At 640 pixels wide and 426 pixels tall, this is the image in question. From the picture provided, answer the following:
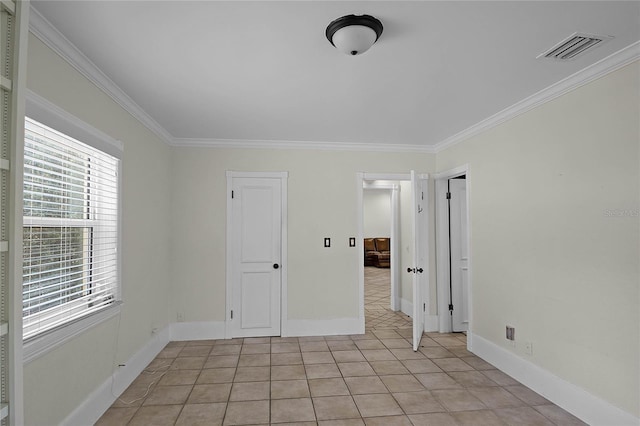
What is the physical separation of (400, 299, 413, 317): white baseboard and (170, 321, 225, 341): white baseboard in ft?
9.15

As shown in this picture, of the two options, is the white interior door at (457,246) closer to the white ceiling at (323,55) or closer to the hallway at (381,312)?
the hallway at (381,312)

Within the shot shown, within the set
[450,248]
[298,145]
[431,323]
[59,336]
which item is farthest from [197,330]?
[450,248]

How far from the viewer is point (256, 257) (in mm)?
4469

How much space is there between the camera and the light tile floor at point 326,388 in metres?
2.58

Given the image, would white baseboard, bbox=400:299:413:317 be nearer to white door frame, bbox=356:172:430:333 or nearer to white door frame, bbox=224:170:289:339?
white door frame, bbox=356:172:430:333

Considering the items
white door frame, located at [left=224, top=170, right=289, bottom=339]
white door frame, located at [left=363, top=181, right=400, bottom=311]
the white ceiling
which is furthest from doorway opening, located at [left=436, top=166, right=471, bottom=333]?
white door frame, located at [left=224, top=170, right=289, bottom=339]

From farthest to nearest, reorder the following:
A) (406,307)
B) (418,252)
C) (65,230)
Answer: (406,307) < (418,252) < (65,230)

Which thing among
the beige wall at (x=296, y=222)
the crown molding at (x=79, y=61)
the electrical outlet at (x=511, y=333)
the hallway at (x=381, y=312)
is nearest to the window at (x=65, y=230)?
the crown molding at (x=79, y=61)

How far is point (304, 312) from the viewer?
14.8 feet

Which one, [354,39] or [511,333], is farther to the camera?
[511,333]

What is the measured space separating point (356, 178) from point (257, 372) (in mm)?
2635

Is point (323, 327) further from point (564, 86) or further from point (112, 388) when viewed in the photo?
point (564, 86)

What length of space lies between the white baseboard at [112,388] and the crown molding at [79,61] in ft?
7.33

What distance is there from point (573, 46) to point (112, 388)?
4083mm
